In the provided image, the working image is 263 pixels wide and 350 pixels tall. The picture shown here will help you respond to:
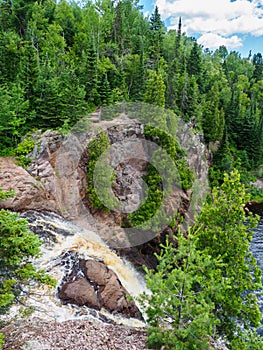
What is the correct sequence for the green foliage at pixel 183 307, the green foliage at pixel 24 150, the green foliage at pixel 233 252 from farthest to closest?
the green foliage at pixel 24 150 < the green foliage at pixel 233 252 < the green foliage at pixel 183 307

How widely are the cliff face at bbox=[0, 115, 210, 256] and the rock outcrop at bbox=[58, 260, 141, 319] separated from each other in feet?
16.0

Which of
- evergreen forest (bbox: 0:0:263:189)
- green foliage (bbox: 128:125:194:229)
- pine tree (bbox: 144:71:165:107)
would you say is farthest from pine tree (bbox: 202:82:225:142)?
pine tree (bbox: 144:71:165:107)

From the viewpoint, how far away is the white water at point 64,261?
13.0m

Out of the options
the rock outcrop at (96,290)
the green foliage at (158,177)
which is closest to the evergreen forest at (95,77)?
the green foliage at (158,177)

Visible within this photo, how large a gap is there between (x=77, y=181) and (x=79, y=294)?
31.2ft

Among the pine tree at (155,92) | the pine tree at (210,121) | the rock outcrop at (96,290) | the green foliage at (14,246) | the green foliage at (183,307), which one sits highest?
the pine tree at (155,92)

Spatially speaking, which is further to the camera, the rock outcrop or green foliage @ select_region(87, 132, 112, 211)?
green foliage @ select_region(87, 132, 112, 211)

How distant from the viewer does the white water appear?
1298 cm

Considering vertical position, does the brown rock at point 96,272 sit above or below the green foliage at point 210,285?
below

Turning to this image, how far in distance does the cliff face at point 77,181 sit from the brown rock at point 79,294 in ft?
20.5

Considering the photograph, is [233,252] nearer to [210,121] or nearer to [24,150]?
[24,150]

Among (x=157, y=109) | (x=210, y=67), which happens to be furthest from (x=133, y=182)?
(x=210, y=67)

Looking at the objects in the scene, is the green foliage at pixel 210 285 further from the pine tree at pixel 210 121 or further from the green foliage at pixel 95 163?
the pine tree at pixel 210 121

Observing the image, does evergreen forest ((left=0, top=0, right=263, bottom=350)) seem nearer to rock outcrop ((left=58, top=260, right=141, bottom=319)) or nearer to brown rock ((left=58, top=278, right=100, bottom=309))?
rock outcrop ((left=58, top=260, right=141, bottom=319))
